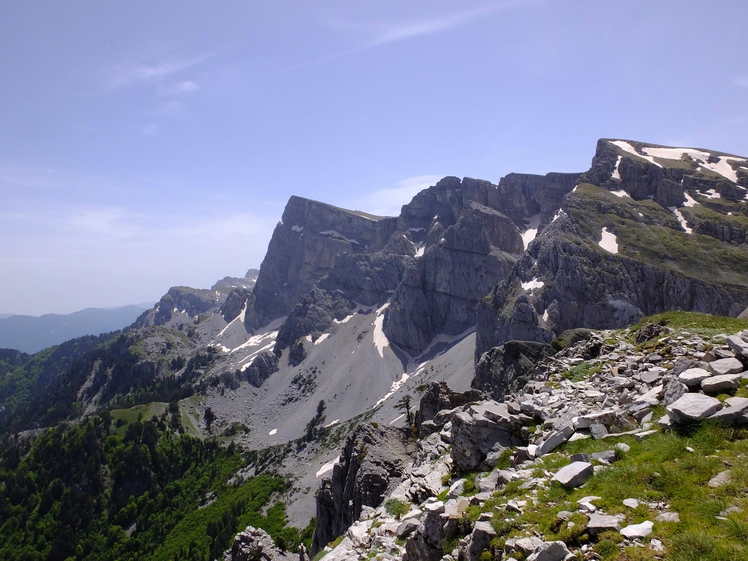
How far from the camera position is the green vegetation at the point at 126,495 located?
359ft

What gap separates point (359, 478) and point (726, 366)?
24881 millimetres

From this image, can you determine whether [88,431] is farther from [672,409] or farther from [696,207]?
[696,207]

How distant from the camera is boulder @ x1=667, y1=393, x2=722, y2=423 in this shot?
12.5 meters

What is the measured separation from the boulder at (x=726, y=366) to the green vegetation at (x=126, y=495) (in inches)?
3383

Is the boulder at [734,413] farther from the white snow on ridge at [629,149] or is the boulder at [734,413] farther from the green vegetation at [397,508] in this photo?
the white snow on ridge at [629,149]

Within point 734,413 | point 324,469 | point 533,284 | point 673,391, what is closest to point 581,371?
point 673,391

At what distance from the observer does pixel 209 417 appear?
187 m

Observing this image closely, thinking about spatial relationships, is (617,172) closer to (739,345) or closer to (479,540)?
(739,345)

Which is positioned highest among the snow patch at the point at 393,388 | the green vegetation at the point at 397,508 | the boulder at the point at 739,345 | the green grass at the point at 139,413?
the boulder at the point at 739,345

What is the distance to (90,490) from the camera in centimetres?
14238

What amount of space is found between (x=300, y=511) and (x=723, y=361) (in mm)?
98176

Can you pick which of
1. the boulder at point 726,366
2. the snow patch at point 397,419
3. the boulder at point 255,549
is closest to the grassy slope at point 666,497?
the boulder at point 726,366

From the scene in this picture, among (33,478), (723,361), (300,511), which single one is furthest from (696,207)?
(33,478)

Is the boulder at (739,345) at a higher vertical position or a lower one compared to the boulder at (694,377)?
higher
